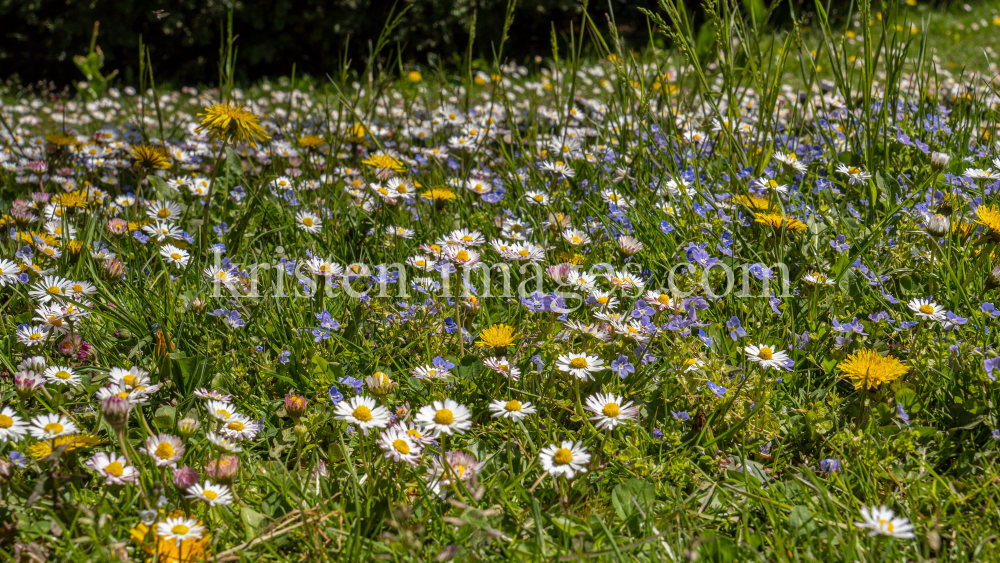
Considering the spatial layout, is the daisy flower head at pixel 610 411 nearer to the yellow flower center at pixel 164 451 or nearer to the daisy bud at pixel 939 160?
the yellow flower center at pixel 164 451

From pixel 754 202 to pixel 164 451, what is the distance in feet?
6.10

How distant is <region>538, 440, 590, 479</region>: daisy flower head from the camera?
1475 mm

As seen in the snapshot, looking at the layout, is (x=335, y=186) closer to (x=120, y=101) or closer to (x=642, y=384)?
(x=642, y=384)

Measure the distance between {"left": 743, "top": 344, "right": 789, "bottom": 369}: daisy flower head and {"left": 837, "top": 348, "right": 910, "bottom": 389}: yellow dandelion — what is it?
135 mm

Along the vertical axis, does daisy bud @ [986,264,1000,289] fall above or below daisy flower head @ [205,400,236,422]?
above

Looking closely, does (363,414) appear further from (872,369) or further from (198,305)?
(872,369)

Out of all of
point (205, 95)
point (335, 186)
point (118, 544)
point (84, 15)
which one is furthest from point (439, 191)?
point (84, 15)

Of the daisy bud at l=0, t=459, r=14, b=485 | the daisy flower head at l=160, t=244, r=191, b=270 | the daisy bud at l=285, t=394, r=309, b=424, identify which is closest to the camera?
the daisy bud at l=0, t=459, r=14, b=485

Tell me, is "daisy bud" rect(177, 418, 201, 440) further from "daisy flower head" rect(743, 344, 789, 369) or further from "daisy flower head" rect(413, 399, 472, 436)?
"daisy flower head" rect(743, 344, 789, 369)

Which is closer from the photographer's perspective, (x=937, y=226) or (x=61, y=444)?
(x=61, y=444)

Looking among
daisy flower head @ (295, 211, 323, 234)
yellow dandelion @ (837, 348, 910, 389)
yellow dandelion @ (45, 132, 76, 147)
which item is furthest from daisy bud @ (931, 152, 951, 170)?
yellow dandelion @ (45, 132, 76, 147)

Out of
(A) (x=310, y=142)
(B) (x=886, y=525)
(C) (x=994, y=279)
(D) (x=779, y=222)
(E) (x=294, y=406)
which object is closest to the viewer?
(B) (x=886, y=525)

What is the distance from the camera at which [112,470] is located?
4.71 ft

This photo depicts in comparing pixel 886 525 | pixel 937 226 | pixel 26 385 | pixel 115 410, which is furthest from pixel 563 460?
pixel 937 226
